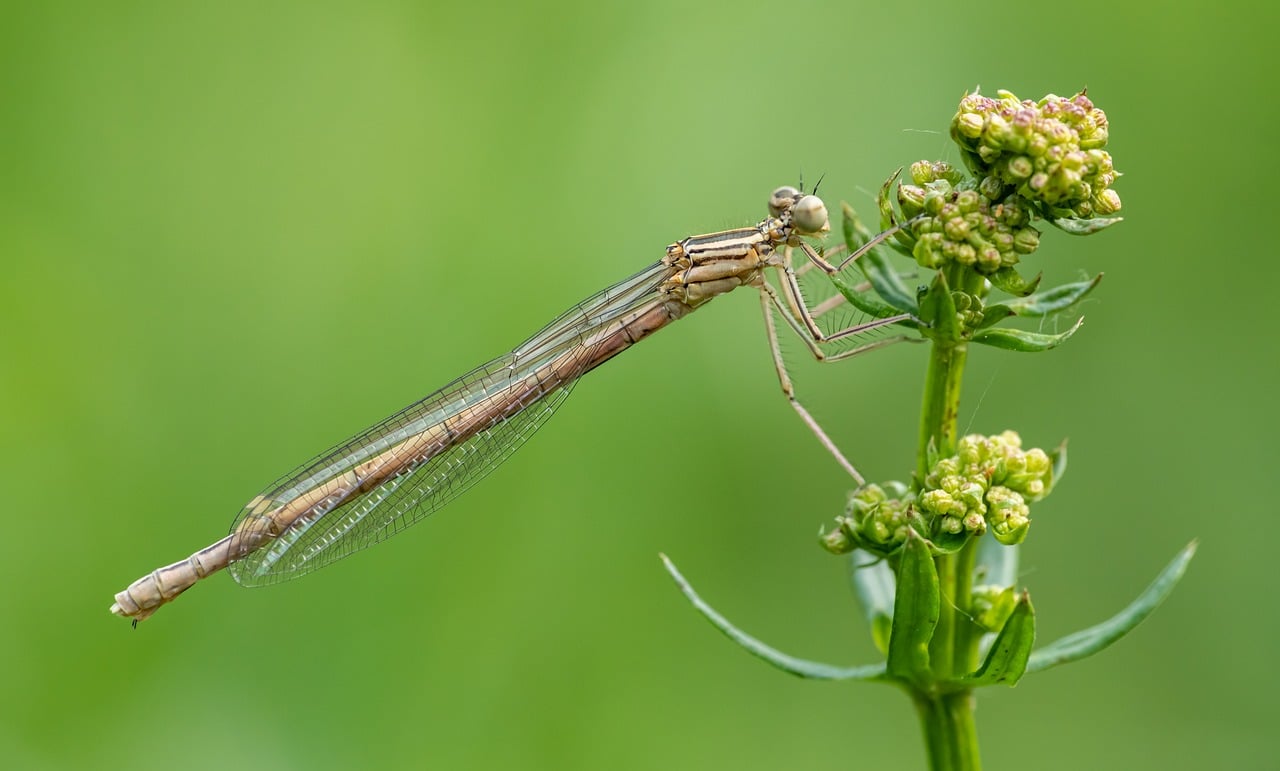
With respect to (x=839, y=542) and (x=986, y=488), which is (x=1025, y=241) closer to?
(x=986, y=488)

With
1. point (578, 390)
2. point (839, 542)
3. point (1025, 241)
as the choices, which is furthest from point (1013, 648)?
point (578, 390)

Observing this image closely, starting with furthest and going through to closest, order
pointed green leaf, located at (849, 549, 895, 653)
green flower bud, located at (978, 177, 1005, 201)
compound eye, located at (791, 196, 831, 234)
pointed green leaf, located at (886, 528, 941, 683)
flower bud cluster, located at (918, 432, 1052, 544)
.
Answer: compound eye, located at (791, 196, 831, 234) < pointed green leaf, located at (849, 549, 895, 653) < green flower bud, located at (978, 177, 1005, 201) < flower bud cluster, located at (918, 432, 1052, 544) < pointed green leaf, located at (886, 528, 941, 683)

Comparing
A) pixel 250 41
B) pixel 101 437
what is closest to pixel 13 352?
pixel 101 437

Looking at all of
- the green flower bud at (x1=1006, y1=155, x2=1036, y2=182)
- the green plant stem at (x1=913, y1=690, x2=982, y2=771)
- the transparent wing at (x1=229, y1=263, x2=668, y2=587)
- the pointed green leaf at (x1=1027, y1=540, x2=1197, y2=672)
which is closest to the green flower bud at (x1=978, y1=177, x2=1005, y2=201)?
the green flower bud at (x1=1006, y1=155, x2=1036, y2=182)

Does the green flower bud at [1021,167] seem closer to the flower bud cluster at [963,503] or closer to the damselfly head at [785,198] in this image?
the flower bud cluster at [963,503]

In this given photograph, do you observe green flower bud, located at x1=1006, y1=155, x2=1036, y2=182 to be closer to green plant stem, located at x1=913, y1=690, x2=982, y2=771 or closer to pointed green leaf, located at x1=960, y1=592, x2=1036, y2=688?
pointed green leaf, located at x1=960, y1=592, x2=1036, y2=688

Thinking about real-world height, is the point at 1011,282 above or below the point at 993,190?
below
